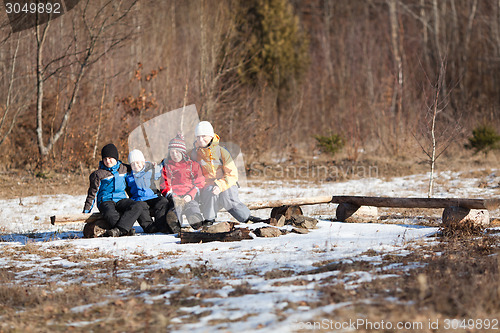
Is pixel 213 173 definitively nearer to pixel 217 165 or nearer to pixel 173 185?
pixel 217 165

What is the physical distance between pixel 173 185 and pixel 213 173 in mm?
662

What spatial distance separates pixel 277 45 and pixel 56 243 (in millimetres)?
21000

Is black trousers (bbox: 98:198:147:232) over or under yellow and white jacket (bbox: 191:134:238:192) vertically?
under

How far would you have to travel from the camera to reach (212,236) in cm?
739

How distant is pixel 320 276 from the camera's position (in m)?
5.16

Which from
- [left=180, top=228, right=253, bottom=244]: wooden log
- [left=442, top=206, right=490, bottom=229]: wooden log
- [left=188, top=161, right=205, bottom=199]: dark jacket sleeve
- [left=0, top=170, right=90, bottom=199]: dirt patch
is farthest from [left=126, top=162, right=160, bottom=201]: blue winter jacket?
[left=0, top=170, right=90, bottom=199]: dirt patch

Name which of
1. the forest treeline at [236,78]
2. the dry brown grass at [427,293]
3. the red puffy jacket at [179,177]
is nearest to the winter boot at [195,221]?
the red puffy jacket at [179,177]

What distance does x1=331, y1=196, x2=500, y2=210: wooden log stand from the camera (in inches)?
304

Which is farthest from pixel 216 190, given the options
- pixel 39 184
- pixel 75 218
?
pixel 39 184

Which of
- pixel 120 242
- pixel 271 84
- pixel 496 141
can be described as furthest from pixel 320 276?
pixel 271 84

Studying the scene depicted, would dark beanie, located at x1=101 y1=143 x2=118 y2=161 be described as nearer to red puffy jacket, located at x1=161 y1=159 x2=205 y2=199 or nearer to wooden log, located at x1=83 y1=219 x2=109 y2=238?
red puffy jacket, located at x1=161 y1=159 x2=205 y2=199

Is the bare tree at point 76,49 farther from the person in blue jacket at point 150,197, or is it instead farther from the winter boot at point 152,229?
the winter boot at point 152,229

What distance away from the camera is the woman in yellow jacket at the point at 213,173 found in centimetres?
857

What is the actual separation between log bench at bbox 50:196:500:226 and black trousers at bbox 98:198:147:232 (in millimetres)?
180
